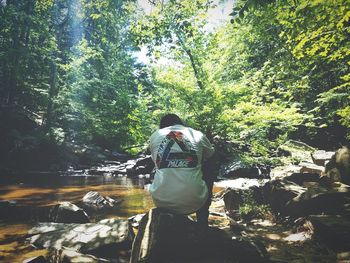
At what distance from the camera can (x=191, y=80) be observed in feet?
23.0

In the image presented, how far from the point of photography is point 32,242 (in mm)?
5301

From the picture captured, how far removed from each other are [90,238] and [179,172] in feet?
7.96

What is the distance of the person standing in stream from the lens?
3.78 meters

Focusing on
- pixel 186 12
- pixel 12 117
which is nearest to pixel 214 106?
pixel 186 12

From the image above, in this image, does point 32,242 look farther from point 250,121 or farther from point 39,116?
point 39,116

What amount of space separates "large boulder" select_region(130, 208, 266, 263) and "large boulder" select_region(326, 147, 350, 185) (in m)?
6.07

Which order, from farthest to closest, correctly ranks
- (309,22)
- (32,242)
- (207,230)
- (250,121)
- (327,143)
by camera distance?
1. (327,143)
2. (250,121)
3. (309,22)
4. (32,242)
5. (207,230)

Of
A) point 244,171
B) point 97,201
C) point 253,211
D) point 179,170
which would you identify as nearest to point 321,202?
point 253,211

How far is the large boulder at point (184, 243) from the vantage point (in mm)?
3844

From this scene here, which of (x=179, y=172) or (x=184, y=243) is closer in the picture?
(x=179, y=172)

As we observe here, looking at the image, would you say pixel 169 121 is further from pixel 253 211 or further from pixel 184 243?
pixel 253 211

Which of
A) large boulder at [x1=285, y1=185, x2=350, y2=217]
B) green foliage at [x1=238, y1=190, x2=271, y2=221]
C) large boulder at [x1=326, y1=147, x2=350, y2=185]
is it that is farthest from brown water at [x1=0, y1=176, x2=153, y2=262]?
large boulder at [x1=326, y1=147, x2=350, y2=185]

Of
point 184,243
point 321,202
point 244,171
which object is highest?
point 244,171

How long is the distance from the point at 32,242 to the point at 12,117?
21.5 metres
